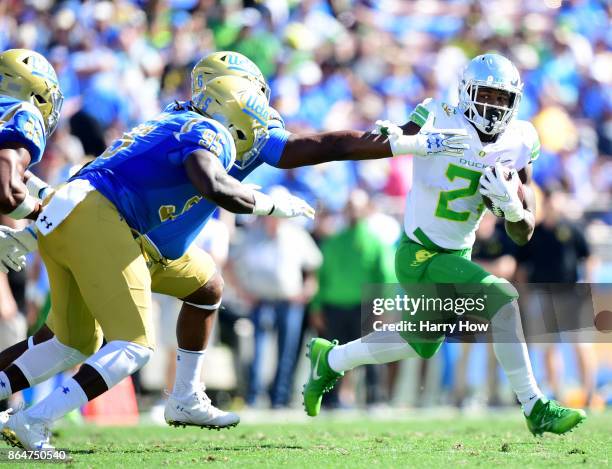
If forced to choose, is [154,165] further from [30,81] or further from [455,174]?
[455,174]

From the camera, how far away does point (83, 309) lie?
566 centimetres

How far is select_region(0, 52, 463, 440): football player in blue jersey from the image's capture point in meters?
5.86

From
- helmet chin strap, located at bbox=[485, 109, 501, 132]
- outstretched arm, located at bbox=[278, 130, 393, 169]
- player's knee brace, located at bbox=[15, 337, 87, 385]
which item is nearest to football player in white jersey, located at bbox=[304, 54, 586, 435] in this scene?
helmet chin strap, located at bbox=[485, 109, 501, 132]

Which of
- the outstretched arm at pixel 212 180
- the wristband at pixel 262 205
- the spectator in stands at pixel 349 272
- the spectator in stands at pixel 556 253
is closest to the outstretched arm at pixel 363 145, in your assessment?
the wristband at pixel 262 205

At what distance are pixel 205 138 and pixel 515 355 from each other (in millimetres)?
2202

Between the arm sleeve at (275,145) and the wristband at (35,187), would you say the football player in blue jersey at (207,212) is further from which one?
the wristband at (35,187)

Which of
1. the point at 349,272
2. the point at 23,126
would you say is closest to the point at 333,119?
the point at 349,272

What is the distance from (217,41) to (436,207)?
22.1 feet

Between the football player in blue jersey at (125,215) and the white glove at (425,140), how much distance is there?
25.3 inches

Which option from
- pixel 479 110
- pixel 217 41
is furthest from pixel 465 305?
pixel 217 41

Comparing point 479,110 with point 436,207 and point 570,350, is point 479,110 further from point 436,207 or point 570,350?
point 570,350

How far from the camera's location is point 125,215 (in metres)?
5.41

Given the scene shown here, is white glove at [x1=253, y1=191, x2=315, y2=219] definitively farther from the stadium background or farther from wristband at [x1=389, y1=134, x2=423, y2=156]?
the stadium background

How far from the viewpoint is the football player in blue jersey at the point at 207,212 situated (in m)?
5.86
